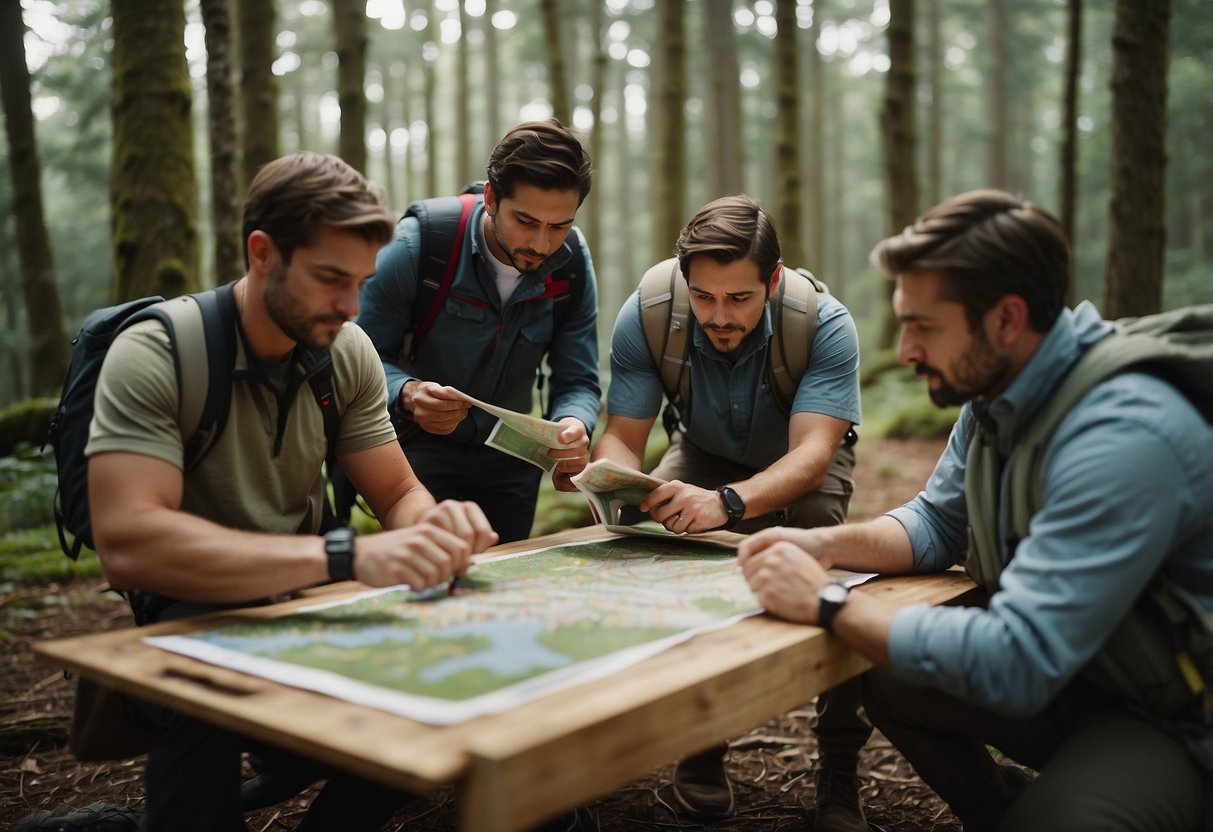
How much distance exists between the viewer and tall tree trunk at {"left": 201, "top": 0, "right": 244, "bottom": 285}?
20.9ft

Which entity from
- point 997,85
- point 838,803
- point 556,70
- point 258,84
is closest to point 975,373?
point 838,803

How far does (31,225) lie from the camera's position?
13656 millimetres

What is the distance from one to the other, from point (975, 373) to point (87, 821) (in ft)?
9.82

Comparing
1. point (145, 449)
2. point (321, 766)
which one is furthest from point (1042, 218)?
point (321, 766)

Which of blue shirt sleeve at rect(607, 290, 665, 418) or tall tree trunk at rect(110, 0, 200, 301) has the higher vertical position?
tall tree trunk at rect(110, 0, 200, 301)

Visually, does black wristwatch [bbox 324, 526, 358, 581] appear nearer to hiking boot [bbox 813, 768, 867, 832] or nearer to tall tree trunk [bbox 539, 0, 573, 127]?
hiking boot [bbox 813, 768, 867, 832]

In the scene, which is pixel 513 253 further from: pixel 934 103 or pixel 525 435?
pixel 934 103

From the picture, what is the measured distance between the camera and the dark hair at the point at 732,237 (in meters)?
3.56

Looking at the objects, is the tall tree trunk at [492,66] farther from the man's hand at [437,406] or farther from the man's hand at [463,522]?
the man's hand at [463,522]

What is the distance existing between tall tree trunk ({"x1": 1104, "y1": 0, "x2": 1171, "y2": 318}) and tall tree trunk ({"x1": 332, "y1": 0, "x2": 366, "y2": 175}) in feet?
21.9

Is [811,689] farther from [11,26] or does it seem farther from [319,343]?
[11,26]

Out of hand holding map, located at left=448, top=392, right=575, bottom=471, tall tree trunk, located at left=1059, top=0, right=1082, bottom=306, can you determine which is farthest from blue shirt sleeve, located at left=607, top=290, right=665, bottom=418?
tall tree trunk, located at left=1059, top=0, right=1082, bottom=306

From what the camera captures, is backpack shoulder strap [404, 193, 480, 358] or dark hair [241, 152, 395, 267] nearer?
dark hair [241, 152, 395, 267]

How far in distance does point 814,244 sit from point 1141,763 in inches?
998
